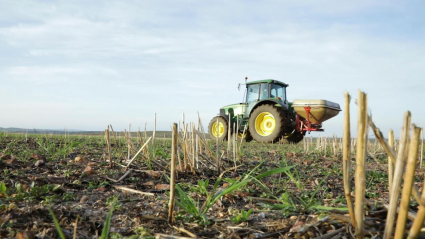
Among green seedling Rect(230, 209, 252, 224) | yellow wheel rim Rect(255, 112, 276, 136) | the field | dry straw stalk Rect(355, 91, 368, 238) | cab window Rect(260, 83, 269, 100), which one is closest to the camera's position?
dry straw stalk Rect(355, 91, 368, 238)

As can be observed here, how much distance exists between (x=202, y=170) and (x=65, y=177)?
1.12 meters

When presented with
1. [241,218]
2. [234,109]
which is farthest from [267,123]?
[241,218]

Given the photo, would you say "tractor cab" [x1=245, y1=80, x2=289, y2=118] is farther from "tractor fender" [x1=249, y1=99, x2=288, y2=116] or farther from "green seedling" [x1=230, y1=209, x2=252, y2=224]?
"green seedling" [x1=230, y1=209, x2=252, y2=224]

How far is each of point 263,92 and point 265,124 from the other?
0.94 metres

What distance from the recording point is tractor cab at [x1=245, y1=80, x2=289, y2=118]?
10.1m

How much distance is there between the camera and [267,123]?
1028cm

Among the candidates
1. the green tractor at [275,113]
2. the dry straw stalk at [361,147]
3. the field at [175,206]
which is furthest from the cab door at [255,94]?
the dry straw stalk at [361,147]

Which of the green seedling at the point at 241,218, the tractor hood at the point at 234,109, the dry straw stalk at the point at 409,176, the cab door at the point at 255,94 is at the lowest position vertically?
the green seedling at the point at 241,218

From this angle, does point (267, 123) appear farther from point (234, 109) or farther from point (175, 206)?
point (175, 206)

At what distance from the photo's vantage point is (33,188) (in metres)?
2.18

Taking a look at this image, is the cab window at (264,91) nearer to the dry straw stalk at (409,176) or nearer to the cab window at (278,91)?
the cab window at (278,91)

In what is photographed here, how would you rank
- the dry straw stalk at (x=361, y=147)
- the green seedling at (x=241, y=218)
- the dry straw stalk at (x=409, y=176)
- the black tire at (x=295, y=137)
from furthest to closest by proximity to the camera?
the black tire at (x=295, y=137) < the green seedling at (x=241, y=218) < the dry straw stalk at (x=361, y=147) < the dry straw stalk at (x=409, y=176)

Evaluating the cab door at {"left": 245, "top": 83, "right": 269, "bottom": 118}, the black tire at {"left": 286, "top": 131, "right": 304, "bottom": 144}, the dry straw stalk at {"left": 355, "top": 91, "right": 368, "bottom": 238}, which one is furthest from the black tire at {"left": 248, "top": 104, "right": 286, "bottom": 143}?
the dry straw stalk at {"left": 355, "top": 91, "right": 368, "bottom": 238}

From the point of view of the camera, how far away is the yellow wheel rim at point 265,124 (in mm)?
10117
